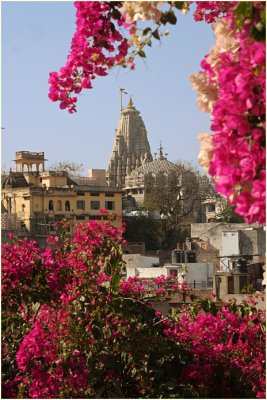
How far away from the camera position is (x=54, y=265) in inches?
181

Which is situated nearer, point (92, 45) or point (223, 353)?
point (92, 45)

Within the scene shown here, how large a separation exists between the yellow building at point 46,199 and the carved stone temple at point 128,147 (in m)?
31.2

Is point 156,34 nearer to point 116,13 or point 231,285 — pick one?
point 116,13

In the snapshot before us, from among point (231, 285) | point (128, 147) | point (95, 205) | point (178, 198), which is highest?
point (128, 147)

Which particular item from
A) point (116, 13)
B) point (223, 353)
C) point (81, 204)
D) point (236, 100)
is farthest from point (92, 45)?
point (81, 204)

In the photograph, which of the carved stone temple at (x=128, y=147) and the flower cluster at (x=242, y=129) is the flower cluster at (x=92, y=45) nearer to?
the flower cluster at (x=242, y=129)

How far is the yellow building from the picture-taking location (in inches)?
1885

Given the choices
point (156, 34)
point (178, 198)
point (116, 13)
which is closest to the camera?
point (156, 34)

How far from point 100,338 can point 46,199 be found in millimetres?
45150

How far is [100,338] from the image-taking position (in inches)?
170

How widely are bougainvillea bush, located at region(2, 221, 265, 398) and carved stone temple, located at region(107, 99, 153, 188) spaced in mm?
79537

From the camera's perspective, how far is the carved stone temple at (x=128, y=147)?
8684 centimetres

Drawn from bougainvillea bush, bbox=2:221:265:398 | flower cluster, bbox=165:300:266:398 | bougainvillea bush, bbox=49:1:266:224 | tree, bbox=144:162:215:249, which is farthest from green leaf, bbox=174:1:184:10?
tree, bbox=144:162:215:249

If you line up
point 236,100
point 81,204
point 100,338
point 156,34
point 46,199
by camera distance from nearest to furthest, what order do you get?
point 236,100 → point 156,34 → point 100,338 → point 46,199 → point 81,204
